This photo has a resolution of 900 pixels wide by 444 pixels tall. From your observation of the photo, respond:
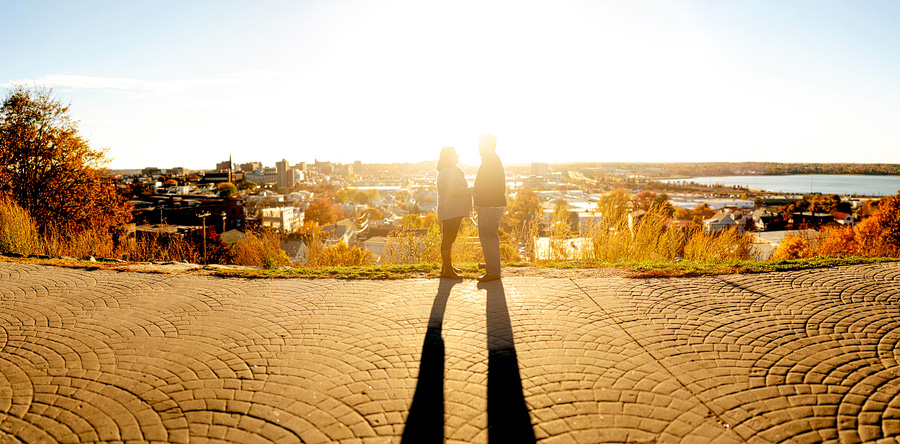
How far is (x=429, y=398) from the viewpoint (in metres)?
2.77

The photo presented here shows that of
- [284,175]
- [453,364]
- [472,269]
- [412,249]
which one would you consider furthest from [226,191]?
[453,364]

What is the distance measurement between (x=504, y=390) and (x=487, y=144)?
350 centimetres

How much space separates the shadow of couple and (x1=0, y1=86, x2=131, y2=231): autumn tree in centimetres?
1703

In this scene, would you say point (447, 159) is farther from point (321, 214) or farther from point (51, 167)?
point (321, 214)

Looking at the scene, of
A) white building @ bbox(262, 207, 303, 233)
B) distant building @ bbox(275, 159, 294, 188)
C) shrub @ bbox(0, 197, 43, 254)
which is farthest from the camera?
distant building @ bbox(275, 159, 294, 188)

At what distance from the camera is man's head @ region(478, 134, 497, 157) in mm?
5770

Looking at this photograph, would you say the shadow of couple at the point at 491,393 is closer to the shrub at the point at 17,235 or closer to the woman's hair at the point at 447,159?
the woman's hair at the point at 447,159

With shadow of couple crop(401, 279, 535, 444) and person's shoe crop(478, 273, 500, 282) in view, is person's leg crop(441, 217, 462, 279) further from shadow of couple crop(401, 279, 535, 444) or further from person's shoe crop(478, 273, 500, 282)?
shadow of couple crop(401, 279, 535, 444)

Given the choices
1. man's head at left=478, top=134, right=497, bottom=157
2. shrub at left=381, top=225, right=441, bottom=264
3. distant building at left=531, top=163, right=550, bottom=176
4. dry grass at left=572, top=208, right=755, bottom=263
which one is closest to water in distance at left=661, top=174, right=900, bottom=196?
distant building at left=531, top=163, right=550, bottom=176

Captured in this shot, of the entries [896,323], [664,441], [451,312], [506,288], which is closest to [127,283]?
[451,312]

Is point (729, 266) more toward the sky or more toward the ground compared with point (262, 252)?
more toward the sky

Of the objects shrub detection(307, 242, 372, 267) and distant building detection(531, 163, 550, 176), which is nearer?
shrub detection(307, 242, 372, 267)

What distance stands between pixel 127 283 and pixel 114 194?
1594 cm

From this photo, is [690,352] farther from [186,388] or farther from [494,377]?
[186,388]
